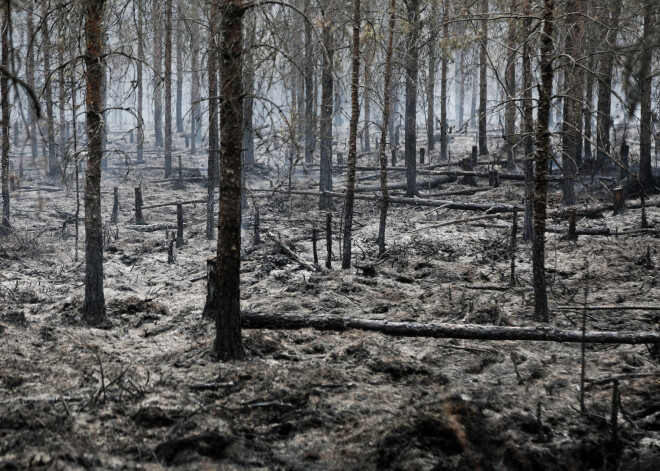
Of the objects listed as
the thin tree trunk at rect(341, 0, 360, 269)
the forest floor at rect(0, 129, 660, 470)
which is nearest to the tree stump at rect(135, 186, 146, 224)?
the forest floor at rect(0, 129, 660, 470)

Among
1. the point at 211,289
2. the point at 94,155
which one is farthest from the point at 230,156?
the point at 94,155

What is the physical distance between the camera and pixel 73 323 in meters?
9.14

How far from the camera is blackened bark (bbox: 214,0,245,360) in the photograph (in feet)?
20.6

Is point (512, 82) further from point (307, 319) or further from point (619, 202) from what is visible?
point (307, 319)

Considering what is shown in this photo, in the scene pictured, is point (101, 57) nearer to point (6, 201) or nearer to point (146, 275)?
point (146, 275)

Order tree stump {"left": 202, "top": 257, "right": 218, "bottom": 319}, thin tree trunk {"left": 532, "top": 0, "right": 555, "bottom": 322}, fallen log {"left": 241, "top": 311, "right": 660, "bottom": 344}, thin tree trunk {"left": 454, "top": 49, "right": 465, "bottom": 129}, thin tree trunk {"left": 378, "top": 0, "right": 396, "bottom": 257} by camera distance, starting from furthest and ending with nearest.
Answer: thin tree trunk {"left": 454, "top": 49, "right": 465, "bottom": 129}, thin tree trunk {"left": 378, "top": 0, "right": 396, "bottom": 257}, tree stump {"left": 202, "top": 257, "right": 218, "bottom": 319}, thin tree trunk {"left": 532, "top": 0, "right": 555, "bottom": 322}, fallen log {"left": 241, "top": 311, "right": 660, "bottom": 344}

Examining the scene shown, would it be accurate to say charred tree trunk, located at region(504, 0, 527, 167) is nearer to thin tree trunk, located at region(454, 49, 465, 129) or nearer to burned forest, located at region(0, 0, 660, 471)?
burned forest, located at region(0, 0, 660, 471)

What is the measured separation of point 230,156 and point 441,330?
3442mm

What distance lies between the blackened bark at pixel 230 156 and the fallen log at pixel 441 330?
1.26m

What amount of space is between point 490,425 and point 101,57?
22.7ft

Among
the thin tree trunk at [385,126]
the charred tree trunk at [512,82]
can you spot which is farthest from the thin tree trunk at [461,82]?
the charred tree trunk at [512,82]

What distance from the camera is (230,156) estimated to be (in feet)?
21.0

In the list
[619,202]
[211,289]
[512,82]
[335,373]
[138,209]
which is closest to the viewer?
[335,373]

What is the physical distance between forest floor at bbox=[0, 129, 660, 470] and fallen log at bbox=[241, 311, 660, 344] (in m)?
0.17
